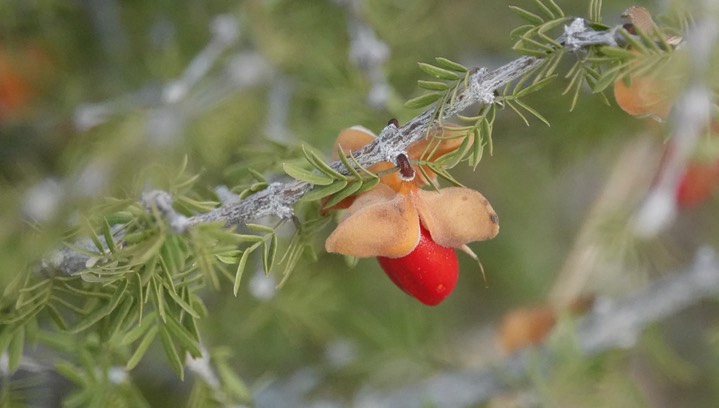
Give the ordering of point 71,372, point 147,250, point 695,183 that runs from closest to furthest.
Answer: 1. point 147,250
2. point 71,372
3. point 695,183

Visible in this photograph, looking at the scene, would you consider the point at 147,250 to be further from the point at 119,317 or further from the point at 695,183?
the point at 695,183

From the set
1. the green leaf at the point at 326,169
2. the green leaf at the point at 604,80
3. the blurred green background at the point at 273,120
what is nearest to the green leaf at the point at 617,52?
the green leaf at the point at 604,80

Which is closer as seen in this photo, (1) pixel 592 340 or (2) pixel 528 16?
(2) pixel 528 16

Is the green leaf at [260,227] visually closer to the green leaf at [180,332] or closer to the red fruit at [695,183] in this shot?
the green leaf at [180,332]

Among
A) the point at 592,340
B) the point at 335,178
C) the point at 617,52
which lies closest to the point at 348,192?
the point at 335,178

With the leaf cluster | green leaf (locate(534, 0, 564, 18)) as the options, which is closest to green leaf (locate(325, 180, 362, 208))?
the leaf cluster
